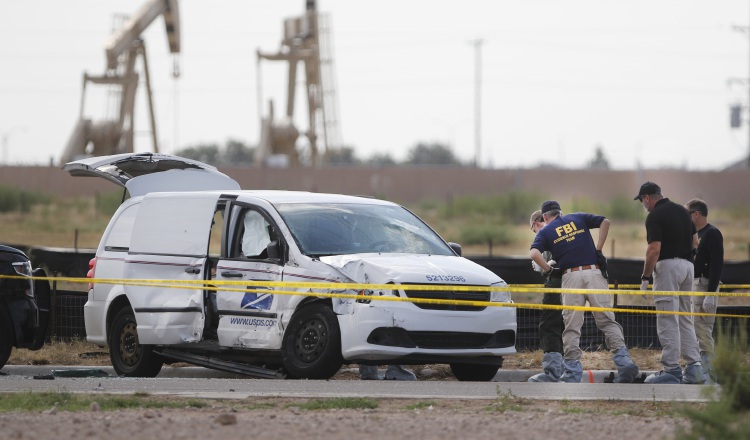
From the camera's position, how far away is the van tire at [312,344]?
12.2 metres

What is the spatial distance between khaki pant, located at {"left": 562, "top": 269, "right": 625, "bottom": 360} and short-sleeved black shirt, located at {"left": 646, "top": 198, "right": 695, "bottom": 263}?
0.68 metres

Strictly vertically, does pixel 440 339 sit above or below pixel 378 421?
above

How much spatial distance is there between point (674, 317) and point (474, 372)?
6.62 ft

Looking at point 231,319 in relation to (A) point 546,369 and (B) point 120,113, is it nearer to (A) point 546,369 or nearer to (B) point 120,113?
(A) point 546,369

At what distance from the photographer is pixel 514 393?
36.3 feet

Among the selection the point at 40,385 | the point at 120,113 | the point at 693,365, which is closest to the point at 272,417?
the point at 40,385

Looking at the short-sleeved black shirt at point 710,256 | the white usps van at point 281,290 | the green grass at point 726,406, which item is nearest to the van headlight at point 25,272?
the white usps van at point 281,290

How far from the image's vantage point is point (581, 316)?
1354 centimetres

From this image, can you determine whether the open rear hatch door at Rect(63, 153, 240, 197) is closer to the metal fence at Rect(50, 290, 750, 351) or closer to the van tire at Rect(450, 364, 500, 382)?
the metal fence at Rect(50, 290, 750, 351)

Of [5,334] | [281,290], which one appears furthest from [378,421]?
[5,334]

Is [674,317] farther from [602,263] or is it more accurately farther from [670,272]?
[602,263]

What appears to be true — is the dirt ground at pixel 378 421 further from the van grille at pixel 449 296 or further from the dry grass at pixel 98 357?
the dry grass at pixel 98 357

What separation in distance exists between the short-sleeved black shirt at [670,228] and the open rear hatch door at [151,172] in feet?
15.7

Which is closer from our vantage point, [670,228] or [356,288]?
[356,288]
